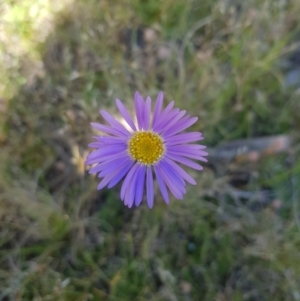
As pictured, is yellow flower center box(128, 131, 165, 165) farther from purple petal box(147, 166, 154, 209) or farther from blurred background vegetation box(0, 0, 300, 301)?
blurred background vegetation box(0, 0, 300, 301)

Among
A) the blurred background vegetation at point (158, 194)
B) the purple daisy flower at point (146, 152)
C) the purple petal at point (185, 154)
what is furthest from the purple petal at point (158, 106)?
the blurred background vegetation at point (158, 194)

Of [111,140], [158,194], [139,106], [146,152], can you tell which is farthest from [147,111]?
[158,194]

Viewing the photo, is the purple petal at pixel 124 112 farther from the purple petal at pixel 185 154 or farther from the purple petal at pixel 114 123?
the purple petal at pixel 185 154

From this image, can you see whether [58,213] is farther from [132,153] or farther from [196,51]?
[196,51]

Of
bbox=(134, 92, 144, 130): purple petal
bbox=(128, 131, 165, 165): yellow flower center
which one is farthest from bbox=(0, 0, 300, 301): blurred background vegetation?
bbox=(134, 92, 144, 130): purple petal

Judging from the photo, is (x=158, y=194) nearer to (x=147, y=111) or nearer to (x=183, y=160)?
(x=183, y=160)

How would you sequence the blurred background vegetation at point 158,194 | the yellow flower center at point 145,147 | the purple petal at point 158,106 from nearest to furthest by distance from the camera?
the purple petal at point 158,106
the yellow flower center at point 145,147
the blurred background vegetation at point 158,194

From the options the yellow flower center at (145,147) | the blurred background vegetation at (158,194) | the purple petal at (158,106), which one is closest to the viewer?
the purple petal at (158,106)
